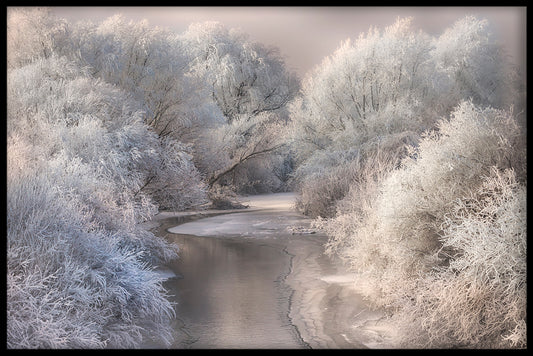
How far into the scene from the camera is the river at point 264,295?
6.51 metres

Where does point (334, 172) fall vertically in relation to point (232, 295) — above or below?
below

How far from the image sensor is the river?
6.51 m

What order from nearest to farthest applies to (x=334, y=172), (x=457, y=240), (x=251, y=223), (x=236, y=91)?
(x=457, y=240), (x=251, y=223), (x=334, y=172), (x=236, y=91)

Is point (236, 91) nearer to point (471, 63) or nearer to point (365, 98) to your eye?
point (365, 98)

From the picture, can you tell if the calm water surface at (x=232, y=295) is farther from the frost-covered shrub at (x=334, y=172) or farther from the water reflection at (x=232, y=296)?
the frost-covered shrub at (x=334, y=172)

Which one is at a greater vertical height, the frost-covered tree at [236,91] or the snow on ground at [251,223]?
the frost-covered tree at [236,91]

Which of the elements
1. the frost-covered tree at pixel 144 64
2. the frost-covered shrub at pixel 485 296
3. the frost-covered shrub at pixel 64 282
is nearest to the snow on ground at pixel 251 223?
the frost-covered tree at pixel 144 64

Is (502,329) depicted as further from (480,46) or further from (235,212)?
(235,212)

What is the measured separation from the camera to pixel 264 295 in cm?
839

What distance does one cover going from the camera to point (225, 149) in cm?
2059

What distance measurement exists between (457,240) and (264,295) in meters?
3.10

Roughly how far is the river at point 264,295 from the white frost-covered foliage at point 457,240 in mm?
540

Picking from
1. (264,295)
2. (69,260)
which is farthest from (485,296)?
(69,260)
